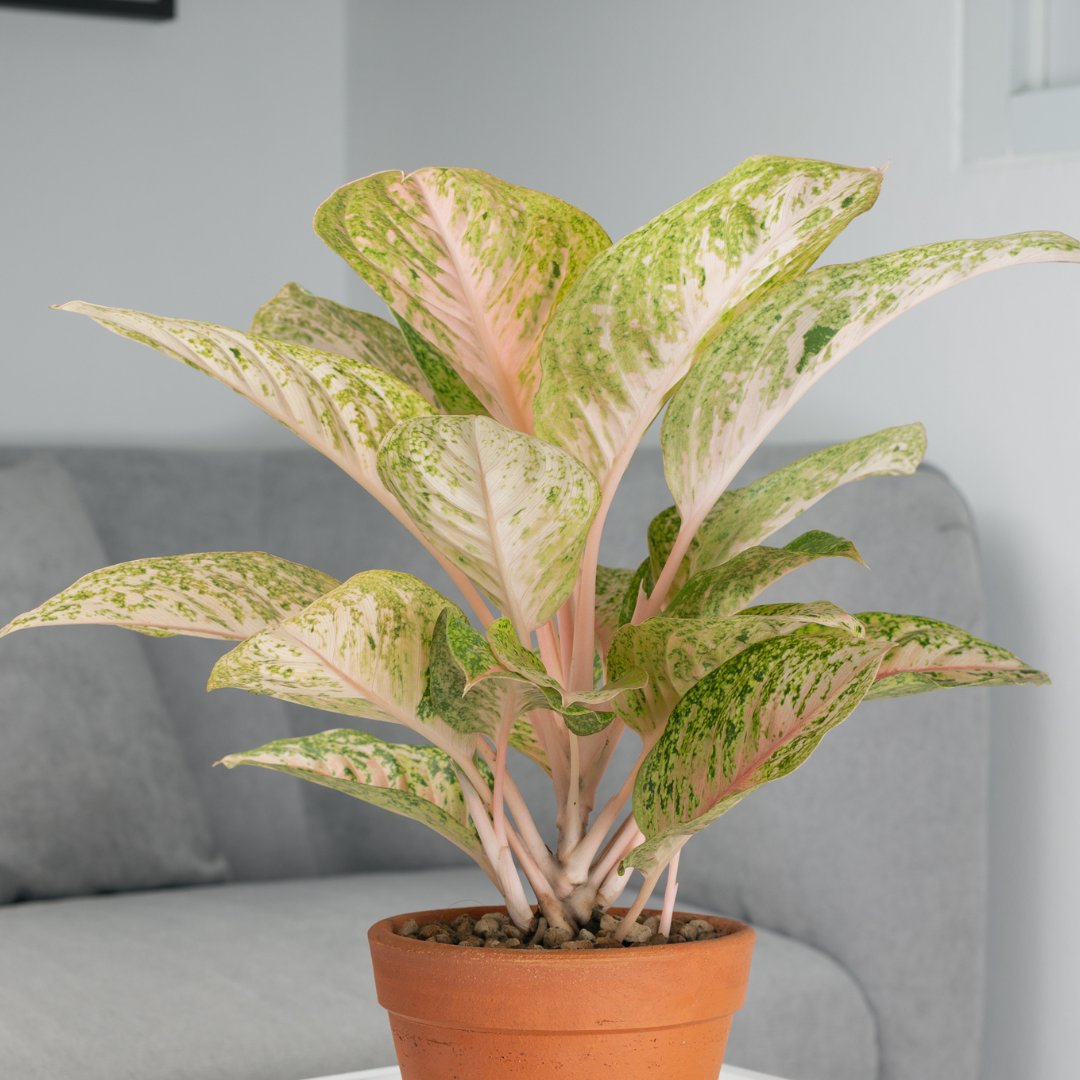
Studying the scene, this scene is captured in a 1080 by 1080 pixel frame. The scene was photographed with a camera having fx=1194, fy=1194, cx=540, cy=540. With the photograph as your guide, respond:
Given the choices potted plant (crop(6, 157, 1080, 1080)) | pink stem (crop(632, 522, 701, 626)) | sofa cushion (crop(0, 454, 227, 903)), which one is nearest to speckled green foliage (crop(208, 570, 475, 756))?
potted plant (crop(6, 157, 1080, 1080))

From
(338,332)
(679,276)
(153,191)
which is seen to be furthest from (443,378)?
(153,191)

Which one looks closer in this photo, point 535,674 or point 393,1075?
point 535,674

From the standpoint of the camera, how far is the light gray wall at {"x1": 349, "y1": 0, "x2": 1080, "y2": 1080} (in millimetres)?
1104

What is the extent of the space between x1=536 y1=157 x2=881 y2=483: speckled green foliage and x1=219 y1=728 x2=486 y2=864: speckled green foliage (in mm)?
170

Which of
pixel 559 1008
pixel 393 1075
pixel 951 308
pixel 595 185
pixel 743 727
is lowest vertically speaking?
pixel 393 1075

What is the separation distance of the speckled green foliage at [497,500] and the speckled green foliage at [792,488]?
11cm

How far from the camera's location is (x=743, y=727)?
43 centimetres

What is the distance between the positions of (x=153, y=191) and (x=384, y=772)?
1672 mm

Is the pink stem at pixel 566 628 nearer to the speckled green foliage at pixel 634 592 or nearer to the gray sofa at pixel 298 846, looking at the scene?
the speckled green foliage at pixel 634 592

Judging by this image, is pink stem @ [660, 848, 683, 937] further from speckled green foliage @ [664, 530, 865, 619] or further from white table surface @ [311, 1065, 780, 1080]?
white table surface @ [311, 1065, 780, 1080]

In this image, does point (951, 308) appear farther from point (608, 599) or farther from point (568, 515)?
point (568, 515)

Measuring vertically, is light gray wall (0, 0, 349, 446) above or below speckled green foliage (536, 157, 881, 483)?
above

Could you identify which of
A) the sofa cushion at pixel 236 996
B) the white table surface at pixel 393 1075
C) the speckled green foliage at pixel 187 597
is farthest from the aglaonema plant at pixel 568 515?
the sofa cushion at pixel 236 996

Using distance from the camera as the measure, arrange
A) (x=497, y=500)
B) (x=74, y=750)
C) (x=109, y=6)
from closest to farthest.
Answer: (x=497, y=500) < (x=74, y=750) < (x=109, y=6)
